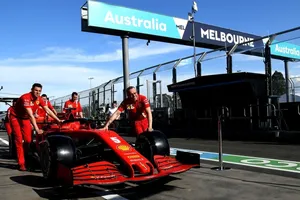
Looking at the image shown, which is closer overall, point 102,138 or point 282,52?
point 102,138

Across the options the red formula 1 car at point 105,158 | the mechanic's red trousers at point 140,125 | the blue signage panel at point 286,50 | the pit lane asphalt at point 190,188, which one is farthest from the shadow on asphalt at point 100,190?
the blue signage panel at point 286,50

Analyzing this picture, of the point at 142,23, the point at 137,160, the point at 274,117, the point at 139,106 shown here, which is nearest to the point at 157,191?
the point at 137,160

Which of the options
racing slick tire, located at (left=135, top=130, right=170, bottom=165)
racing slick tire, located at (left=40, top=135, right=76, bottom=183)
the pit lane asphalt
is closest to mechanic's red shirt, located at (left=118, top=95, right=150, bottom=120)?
racing slick tire, located at (left=135, top=130, right=170, bottom=165)

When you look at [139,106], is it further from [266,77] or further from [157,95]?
[157,95]

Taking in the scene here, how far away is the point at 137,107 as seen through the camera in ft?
23.8

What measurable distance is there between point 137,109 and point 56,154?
7.66 ft

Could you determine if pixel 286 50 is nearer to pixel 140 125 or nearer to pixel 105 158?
pixel 140 125

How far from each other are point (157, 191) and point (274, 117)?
30.4ft

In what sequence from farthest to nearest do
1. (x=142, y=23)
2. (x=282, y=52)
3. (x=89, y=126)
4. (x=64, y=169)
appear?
(x=282, y=52)
(x=142, y=23)
(x=89, y=126)
(x=64, y=169)

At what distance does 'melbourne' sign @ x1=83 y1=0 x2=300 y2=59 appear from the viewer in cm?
1884

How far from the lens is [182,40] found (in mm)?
23609

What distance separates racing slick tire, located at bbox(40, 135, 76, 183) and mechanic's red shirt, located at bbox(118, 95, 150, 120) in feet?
5.63

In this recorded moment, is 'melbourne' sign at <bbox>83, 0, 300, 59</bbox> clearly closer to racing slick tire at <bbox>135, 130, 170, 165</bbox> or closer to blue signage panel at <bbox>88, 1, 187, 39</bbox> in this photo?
blue signage panel at <bbox>88, 1, 187, 39</bbox>

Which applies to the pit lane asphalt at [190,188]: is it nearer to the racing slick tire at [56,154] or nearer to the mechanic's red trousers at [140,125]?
the racing slick tire at [56,154]
